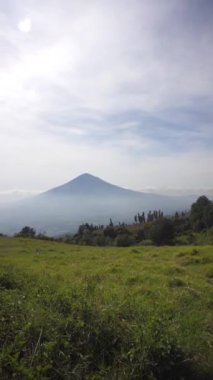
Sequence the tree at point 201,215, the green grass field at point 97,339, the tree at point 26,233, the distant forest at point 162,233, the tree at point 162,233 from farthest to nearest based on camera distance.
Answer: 1. the tree at point 201,215
2. the tree at point 162,233
3. the distant forest at point 162,233
4. the tree at point 26,233
5. the green grass field at point 97,339

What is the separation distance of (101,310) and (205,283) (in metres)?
6.92

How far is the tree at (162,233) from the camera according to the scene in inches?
2641

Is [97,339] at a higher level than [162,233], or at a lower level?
lower

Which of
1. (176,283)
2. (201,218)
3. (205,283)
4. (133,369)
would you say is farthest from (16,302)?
(201,218)

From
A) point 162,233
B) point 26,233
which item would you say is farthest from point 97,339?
point 162,233

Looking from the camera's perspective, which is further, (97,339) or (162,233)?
(162,233)

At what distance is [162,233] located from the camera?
69.0 m

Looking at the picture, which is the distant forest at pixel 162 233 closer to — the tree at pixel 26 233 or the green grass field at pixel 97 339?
the tree at pixel 26 233

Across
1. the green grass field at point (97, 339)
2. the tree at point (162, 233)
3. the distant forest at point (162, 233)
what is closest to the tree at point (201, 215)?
the distant forest at point (162, 233)

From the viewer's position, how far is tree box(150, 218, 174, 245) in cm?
6707

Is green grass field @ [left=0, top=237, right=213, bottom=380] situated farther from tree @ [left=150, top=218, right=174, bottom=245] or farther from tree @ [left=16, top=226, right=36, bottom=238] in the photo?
tree @ [left=150, top=218, right=174, bottom=245]

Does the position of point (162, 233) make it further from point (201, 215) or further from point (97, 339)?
point (97, 339)

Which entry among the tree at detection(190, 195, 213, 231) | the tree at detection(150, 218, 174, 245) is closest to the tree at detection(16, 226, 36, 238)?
the tree at detection(150, 218, 174, 245)

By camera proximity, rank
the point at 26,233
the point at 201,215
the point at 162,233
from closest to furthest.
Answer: the point at 26,233, the point at 162,233, the point at 201,215
